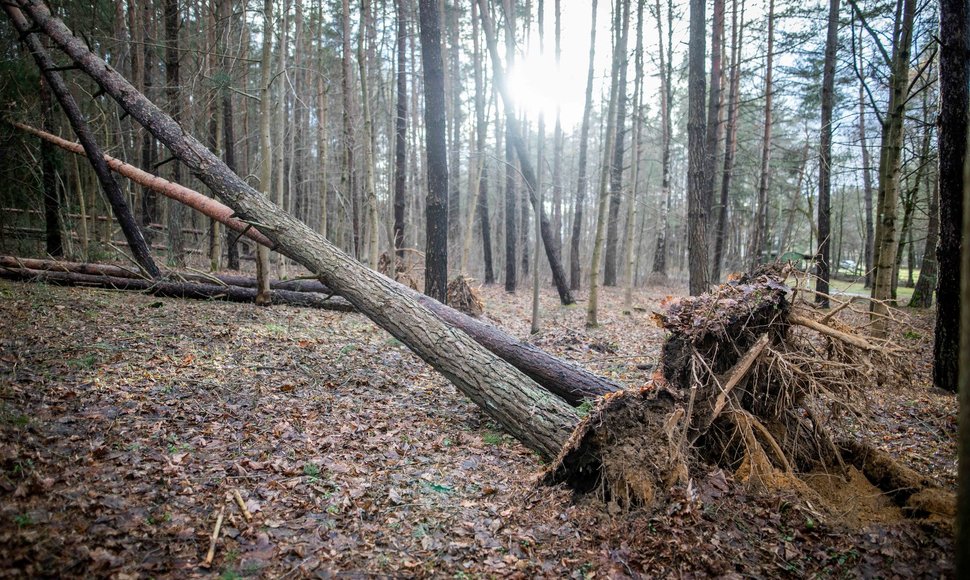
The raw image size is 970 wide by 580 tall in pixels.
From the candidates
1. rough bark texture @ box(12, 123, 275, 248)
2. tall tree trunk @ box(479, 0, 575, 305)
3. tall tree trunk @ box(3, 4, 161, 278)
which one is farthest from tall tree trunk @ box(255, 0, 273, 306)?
tall tree trunk @ box(479, 0, 575, 305)

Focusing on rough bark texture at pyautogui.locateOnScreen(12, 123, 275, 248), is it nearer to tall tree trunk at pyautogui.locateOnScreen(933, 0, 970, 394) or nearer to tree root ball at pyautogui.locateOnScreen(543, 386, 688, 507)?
tree root ball at pyautogui.locateOnScreen(543, 386, 688, 507)

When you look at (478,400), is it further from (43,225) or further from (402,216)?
(43,225)

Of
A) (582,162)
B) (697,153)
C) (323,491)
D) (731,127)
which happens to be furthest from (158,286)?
(731,127)

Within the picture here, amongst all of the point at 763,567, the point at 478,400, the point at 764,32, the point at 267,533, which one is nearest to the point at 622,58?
the point at 764,32

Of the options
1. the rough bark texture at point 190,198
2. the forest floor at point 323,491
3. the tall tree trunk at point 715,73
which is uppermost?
the tall tree trunk at point 715,73

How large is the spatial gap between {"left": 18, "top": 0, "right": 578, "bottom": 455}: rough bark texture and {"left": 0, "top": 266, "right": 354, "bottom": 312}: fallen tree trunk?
231cm

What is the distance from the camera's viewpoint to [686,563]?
314 centimetres

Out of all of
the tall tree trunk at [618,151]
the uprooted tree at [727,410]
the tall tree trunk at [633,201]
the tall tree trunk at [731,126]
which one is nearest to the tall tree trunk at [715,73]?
the tall tree trunk at [731,126]

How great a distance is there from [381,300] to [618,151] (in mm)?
15382

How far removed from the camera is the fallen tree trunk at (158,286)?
8055 mm

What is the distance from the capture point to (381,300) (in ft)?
18.1

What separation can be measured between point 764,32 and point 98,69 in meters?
17.9

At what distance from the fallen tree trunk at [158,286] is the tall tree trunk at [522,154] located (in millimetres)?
5607

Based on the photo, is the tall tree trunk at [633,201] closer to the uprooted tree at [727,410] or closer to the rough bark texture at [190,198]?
the uprooted tree at [727,410]
